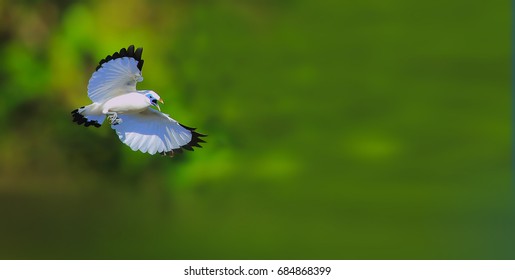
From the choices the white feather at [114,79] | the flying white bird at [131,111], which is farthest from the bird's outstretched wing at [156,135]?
the white feather at [114,79]

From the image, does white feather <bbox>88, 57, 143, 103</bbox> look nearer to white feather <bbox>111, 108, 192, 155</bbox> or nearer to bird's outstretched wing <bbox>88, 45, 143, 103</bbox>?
bird's outstretched wing <bbox>88, 45, 143, 103</bbox>

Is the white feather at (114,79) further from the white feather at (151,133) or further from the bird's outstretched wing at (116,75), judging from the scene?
the white feather at (151,133)

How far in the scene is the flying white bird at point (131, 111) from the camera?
7.75ft

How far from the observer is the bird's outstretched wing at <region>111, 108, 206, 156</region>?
250 cm

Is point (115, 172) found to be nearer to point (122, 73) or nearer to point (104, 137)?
point (104, 137)

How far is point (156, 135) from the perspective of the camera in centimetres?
252

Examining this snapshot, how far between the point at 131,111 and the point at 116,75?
0.44 feet

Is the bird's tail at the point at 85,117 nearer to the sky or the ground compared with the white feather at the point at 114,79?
nearer to the ground

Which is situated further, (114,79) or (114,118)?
(114,118)

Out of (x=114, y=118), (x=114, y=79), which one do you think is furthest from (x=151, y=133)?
(x=114, y=79)

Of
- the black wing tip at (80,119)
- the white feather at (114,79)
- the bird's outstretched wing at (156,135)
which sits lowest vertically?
the bird's outstretched wing at (156,135)

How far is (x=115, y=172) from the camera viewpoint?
289 centimetres

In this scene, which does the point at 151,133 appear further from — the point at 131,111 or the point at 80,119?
the point at 80,119
